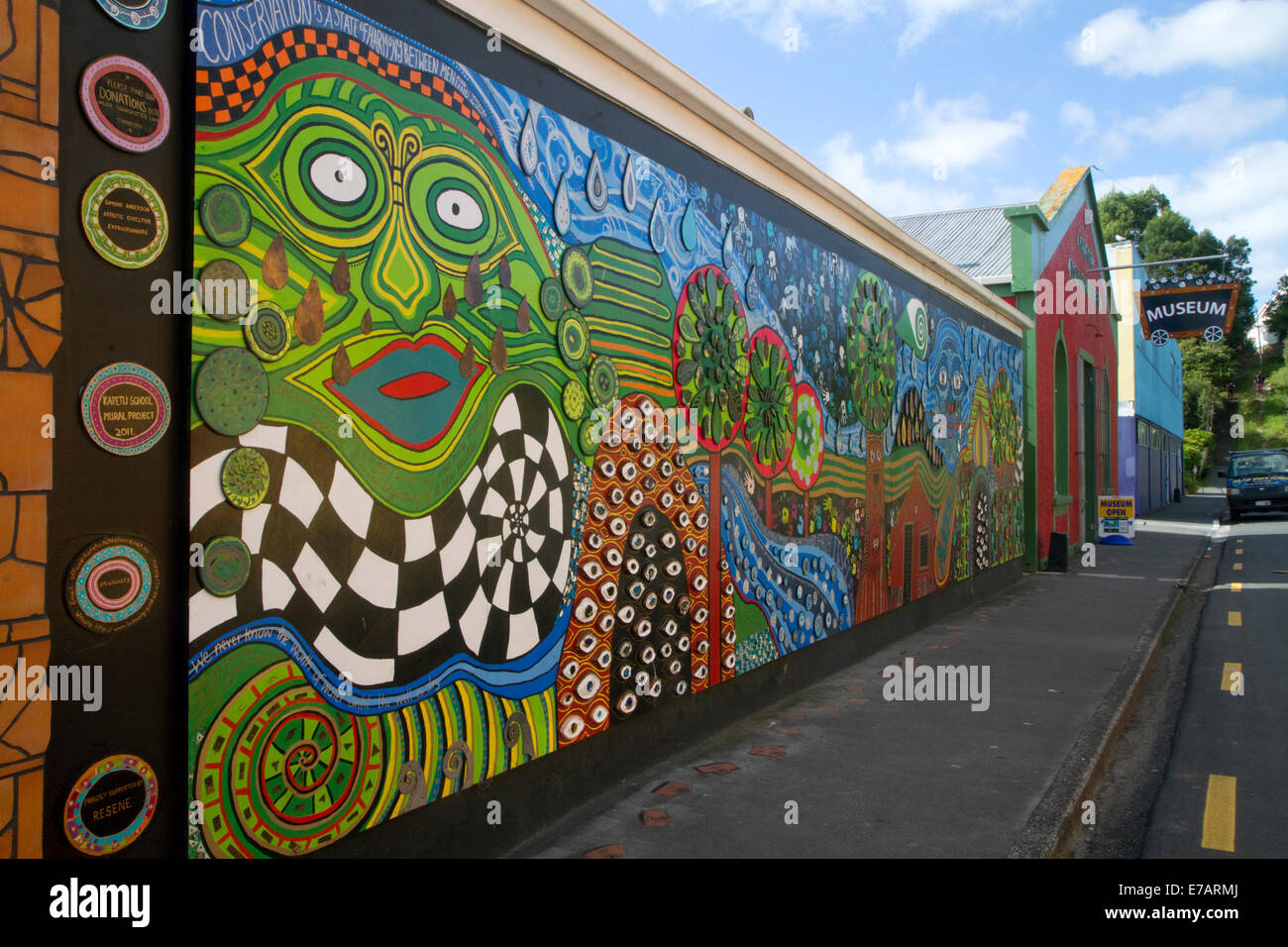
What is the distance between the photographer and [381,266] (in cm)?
326

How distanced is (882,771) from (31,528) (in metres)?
4.12

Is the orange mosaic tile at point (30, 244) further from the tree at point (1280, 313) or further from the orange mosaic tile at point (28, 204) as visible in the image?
the tree at point (1280, 313)

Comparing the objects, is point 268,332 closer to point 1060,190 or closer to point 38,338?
point 38,338

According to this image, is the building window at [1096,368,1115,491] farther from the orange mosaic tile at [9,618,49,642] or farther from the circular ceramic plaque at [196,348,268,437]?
the orange mosaic tile at [9,618,49,642]

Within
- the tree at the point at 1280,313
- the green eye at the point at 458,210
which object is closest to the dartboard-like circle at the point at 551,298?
the green eye at the point at 458,210

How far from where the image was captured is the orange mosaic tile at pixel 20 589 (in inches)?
88.9

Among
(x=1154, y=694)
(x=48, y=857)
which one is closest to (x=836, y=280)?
(x=1154, y=694)

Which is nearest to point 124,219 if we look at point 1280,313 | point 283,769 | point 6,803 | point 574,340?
point 6,803

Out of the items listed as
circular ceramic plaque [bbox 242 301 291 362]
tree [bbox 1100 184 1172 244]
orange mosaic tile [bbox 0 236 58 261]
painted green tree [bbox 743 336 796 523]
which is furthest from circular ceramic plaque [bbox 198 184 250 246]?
tree [bbox 1100 184 1172 244]

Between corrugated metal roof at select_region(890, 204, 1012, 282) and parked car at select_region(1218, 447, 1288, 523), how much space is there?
1328cm

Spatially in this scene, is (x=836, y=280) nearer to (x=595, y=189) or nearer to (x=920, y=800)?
(x=595, y=189)

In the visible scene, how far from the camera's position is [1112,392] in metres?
22.8

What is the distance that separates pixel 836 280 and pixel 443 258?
15.3 ft

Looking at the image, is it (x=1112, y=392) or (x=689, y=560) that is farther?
(x=1112, y=392)
